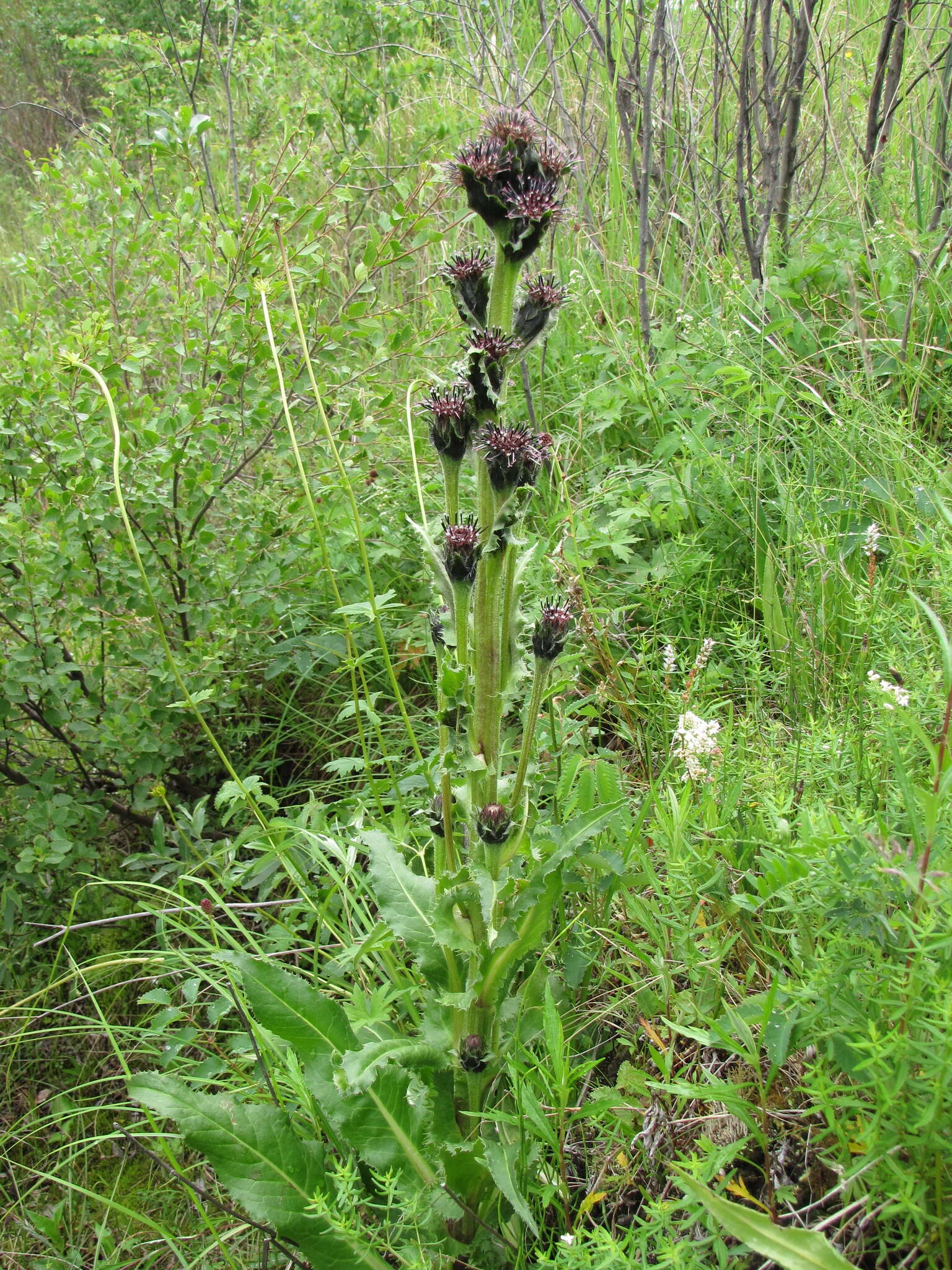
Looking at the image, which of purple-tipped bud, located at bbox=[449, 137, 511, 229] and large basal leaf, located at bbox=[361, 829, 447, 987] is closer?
purple-tipped bud, located at bbox=[449, 137, 511, 229]

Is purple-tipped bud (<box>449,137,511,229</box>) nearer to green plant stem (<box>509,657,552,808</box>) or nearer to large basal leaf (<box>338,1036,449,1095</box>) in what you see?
green plant stem (<box>509,657,552,808</box>)

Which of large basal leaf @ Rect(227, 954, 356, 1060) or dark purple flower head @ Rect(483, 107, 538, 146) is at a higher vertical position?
dark purple flower head @ Rect(483, 107, 538, 146)

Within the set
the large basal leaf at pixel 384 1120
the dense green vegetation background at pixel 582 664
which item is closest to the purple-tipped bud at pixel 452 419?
the dense green vegetation background at pixel 582 664

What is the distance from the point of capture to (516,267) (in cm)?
136

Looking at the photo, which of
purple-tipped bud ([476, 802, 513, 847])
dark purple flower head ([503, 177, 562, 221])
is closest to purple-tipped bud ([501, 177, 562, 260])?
dark purple flower head ([503, 177, 562, 221])

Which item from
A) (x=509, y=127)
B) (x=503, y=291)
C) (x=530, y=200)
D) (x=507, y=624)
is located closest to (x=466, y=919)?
(x=507, y=624)

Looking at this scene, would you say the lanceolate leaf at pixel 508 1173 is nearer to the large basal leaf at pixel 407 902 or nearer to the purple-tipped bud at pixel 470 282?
the large basal leaf at pixel 407 902

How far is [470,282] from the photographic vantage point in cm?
140

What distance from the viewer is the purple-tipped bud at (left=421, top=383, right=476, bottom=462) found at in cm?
140

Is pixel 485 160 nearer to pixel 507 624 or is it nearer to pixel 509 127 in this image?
pixel 509 127

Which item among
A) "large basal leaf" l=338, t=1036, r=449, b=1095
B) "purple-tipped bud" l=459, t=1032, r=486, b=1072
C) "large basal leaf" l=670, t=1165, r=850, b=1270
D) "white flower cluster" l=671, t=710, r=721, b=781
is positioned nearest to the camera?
"large basal leaf" l=670, t=1165, r=850, b=1270

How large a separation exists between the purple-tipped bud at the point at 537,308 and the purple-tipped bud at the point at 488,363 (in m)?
0.09

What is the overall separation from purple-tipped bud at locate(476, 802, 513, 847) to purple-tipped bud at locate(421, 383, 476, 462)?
59 centimetres

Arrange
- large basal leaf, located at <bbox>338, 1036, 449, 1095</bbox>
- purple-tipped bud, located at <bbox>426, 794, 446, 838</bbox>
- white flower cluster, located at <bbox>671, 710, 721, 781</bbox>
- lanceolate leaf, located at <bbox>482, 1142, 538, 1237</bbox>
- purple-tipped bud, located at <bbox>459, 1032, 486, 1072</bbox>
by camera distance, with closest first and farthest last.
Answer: lanceolate leaf, located at <bbox>482, 1142, 538, 1237</bbox> < large basal leaf, located at <bbox>338, 1036, 449, 1095</bbox> < purple-tipped bud, located at <bbox>459, 1032, 486, 1072</bbox> < purple-tipped bud, located at <bbox>426, 794, 446, 838</bbox> < white flower cluster, located at <bbox>671, 710, 721, 781</bbox>
